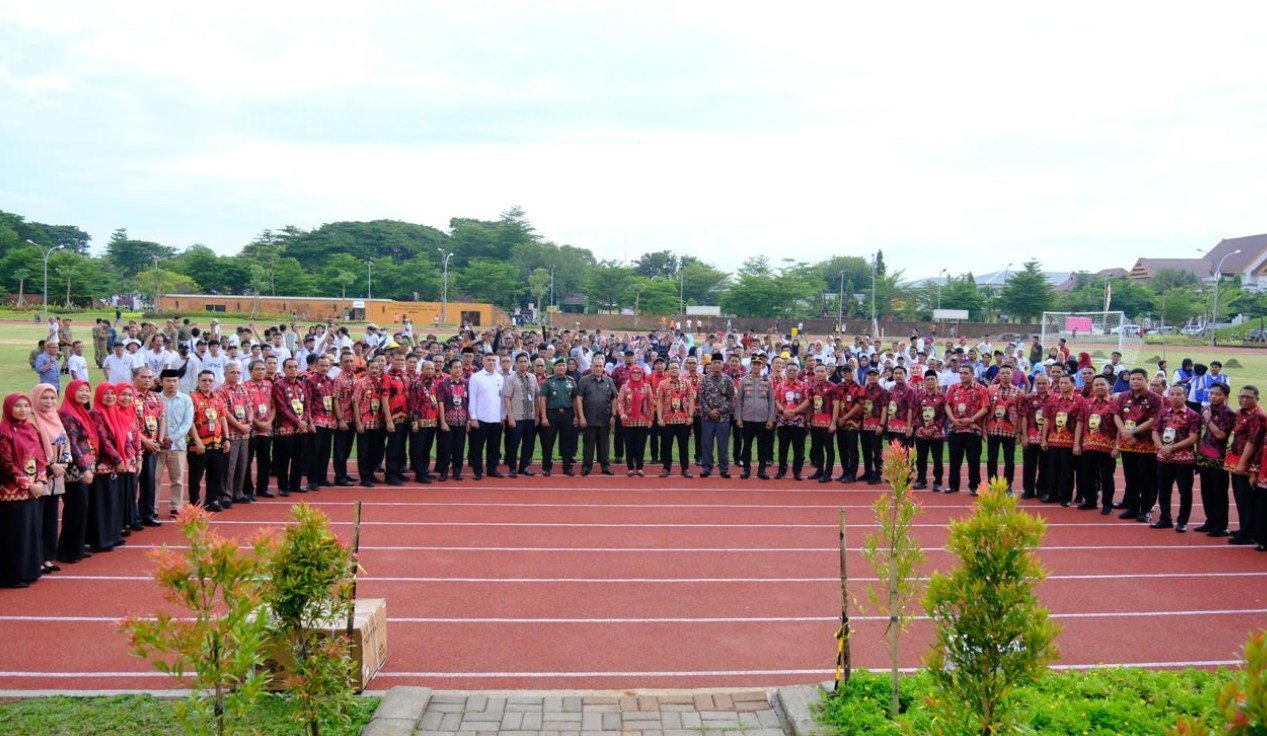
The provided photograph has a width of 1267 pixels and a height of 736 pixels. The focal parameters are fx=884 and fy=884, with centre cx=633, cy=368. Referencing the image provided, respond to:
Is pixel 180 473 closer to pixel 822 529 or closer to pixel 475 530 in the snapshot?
pixel 475 530

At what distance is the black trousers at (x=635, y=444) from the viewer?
13.6 meters

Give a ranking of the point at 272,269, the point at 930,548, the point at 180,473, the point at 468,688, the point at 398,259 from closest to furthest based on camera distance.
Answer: the point at 468,688, the point at 930,548, the point at 180,473, the point at 272,269, the point at 398,259

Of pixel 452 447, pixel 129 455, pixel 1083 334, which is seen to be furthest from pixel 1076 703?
pixel 1083 334

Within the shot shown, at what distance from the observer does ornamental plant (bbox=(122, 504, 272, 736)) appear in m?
3.53

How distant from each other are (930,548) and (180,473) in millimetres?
8609

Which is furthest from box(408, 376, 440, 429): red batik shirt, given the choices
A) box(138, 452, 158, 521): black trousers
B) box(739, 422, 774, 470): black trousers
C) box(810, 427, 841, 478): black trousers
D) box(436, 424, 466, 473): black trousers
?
box(810, 427, 841, 478): black trousers

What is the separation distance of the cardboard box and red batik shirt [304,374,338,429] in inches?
257

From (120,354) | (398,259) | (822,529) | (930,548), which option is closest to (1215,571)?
(930,548)

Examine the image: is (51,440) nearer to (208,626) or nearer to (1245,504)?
(208,626)

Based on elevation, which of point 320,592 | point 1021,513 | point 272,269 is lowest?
point 320,592

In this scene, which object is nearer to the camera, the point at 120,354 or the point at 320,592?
the point at 320,592

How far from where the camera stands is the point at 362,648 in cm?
562

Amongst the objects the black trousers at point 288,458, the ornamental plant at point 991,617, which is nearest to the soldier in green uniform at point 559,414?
the black trousers at point 288,458

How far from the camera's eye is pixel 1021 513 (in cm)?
381
